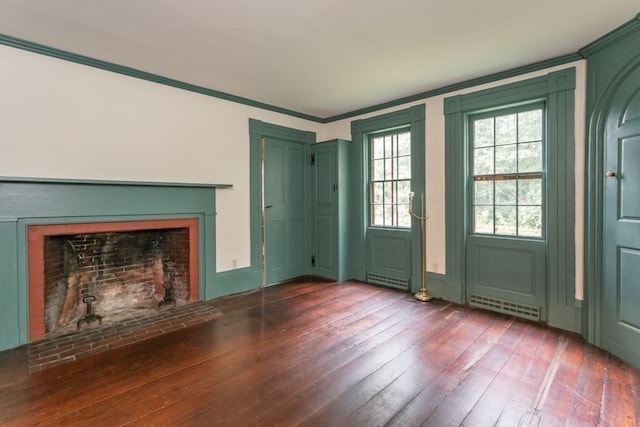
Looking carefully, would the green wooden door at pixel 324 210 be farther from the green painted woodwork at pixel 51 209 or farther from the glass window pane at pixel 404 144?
the green painted woodwork at pixel 51 209

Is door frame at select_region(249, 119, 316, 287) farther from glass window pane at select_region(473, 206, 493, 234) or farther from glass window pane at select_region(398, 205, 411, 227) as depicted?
glass window pane at select_region(473, 206, 493, 234)

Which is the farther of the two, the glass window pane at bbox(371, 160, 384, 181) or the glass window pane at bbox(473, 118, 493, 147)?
the glass window pane at bbox(371, 160, 384, 181)

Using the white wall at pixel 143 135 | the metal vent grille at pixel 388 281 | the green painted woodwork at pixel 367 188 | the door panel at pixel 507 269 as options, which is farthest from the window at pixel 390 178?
the door panel at pixel 507 269

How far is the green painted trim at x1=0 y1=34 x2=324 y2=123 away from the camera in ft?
8.49

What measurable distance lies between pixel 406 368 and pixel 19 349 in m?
3.12

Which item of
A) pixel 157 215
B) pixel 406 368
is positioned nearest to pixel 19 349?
pixel 157 215

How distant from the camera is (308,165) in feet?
16.3

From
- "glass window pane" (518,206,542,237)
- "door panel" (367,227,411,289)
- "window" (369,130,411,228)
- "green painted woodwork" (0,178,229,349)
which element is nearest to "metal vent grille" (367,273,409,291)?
"door panel" (367,227,411,289)

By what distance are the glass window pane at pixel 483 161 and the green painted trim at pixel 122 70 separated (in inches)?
105

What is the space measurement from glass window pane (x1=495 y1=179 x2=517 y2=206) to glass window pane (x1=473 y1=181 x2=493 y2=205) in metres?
0.07

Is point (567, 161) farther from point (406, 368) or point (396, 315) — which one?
point (406, 368)

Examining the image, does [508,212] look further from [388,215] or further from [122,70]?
[122,70]

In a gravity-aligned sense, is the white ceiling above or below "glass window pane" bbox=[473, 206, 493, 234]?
above

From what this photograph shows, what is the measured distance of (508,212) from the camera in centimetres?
340
